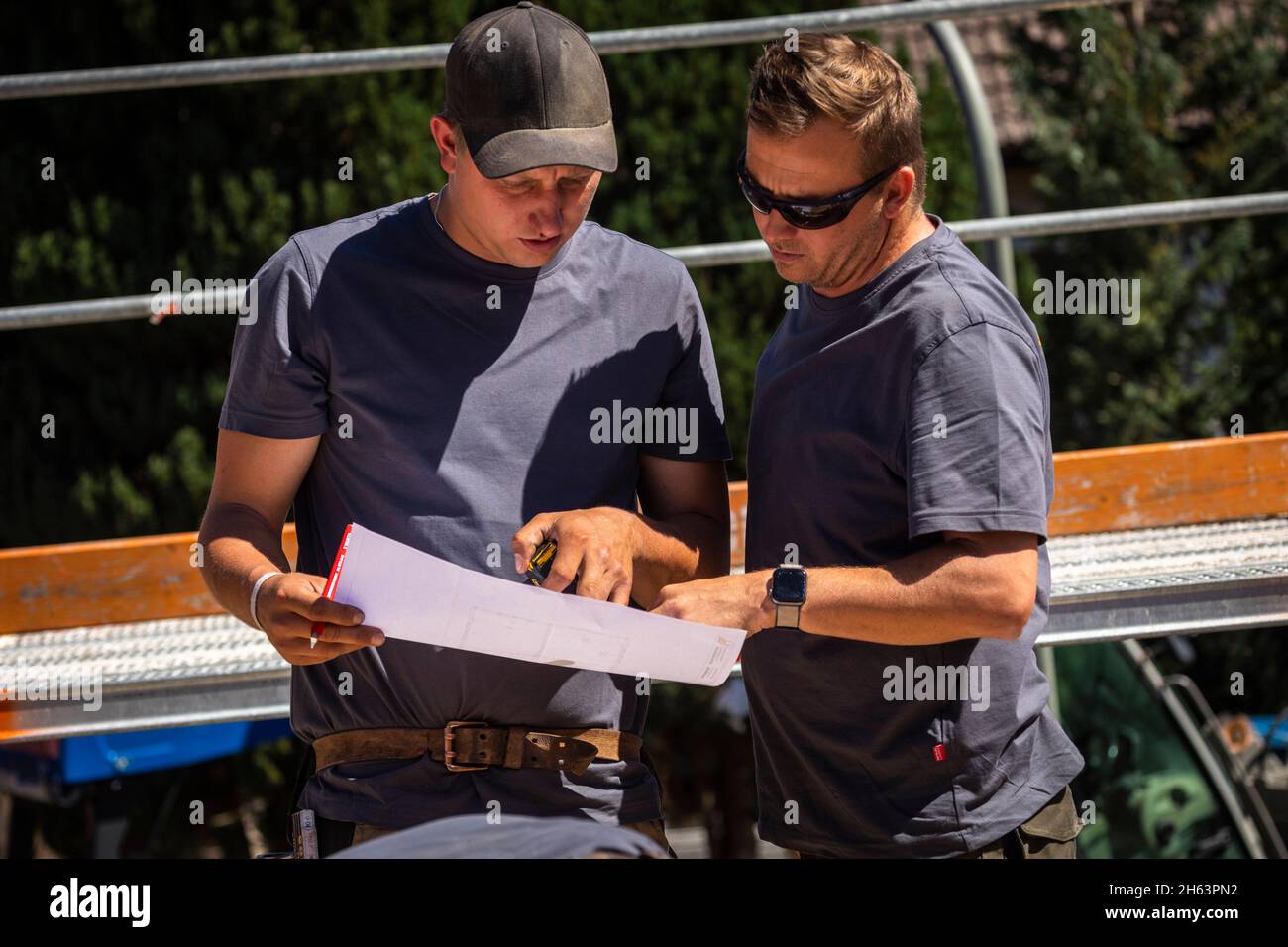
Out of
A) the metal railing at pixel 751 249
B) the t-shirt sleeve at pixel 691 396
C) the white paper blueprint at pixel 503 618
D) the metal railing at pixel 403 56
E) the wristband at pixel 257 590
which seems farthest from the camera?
the metal railing at pixel 403 56

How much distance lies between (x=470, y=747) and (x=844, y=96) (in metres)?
1.04

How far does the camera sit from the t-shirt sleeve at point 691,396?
2.31 m

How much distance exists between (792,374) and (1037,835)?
0.76 metres

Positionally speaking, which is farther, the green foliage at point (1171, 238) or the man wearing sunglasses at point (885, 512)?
the green foliage at point (1171, 238)

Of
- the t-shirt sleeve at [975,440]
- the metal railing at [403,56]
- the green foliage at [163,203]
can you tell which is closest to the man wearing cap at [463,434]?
the t-shirt sleeve at [975,440]

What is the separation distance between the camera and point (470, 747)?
210 centimetres

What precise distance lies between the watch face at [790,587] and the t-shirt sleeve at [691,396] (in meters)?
0.40

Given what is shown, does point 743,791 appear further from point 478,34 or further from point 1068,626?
point 478,34

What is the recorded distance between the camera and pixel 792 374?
218cm

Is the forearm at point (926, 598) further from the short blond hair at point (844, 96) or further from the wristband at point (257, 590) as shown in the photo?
the wristband at point (257, 590)

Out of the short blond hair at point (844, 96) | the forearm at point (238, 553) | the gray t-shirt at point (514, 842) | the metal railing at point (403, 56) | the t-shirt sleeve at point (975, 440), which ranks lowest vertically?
the gray t-shirt at point (514, 842)

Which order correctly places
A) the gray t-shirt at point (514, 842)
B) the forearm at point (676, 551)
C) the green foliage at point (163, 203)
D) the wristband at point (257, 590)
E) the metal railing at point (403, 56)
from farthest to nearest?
the green foliage at point (163, 203) → the metal railing at point (403, 56) → the forearm at point (676, 551) → the wristband at point (257, 590) → the gray t-shirt at point (514, 842)

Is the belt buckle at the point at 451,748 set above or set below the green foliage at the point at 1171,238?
below

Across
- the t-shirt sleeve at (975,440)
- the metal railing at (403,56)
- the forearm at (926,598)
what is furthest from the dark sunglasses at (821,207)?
the metal railing at (403,56)
